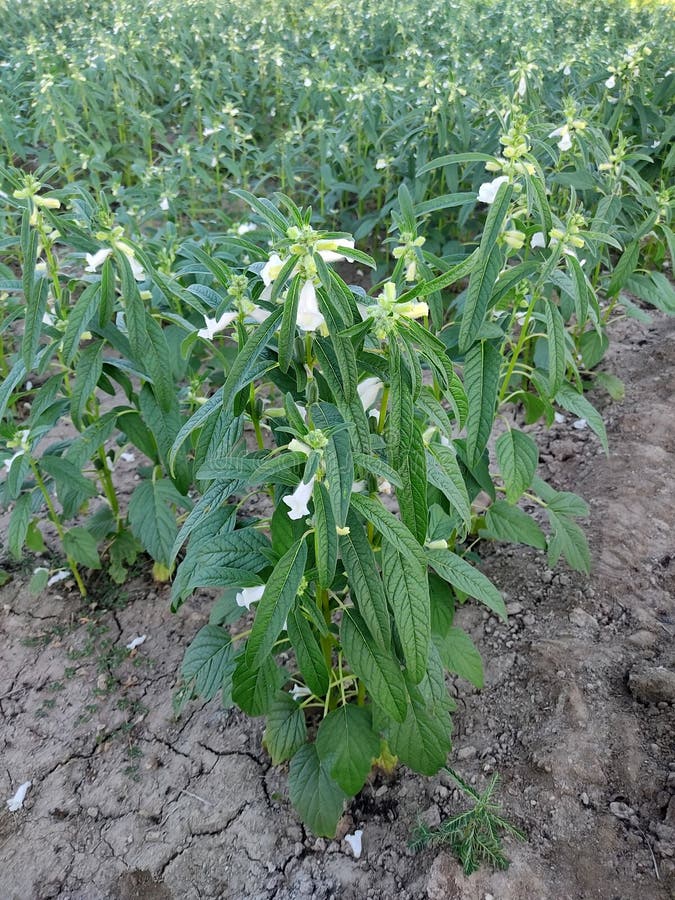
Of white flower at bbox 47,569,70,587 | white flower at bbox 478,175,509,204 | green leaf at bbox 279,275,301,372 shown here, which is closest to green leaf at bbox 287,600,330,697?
green leaf at bbox 279,275,301,372

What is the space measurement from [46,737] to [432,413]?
1.86 m

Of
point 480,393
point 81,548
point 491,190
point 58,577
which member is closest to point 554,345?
point 480,393

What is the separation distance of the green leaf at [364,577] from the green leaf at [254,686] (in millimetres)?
343

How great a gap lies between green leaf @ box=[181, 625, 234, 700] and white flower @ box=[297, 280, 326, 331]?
106 centimetres

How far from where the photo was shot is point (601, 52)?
19.0ft

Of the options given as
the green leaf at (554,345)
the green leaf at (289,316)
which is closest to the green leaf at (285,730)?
the green leaf at (289,316)

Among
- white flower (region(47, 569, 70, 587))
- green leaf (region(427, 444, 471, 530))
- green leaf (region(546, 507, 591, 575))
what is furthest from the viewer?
white flower (region(47, 569, 70, 587))

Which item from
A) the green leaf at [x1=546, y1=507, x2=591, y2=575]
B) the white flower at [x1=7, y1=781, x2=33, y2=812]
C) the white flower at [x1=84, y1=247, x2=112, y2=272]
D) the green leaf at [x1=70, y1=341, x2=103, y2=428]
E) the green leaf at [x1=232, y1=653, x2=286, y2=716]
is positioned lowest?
the white flower at [x1=7, y1=781, x2=33, y2=812]

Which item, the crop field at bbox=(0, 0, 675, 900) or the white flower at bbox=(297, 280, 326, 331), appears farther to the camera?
the crop field at bbox=(0, 0, 675, 900)

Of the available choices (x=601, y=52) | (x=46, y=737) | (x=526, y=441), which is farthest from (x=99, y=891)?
(x=601, y=52)

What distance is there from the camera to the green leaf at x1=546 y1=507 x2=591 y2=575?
2459mm

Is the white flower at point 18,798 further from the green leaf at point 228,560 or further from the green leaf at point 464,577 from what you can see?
the green leaf at point 464,577

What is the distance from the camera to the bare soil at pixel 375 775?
6.27 ft

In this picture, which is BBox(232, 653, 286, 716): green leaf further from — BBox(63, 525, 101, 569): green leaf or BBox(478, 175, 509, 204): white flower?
BBox(478, 175, 509, 204): white flower
